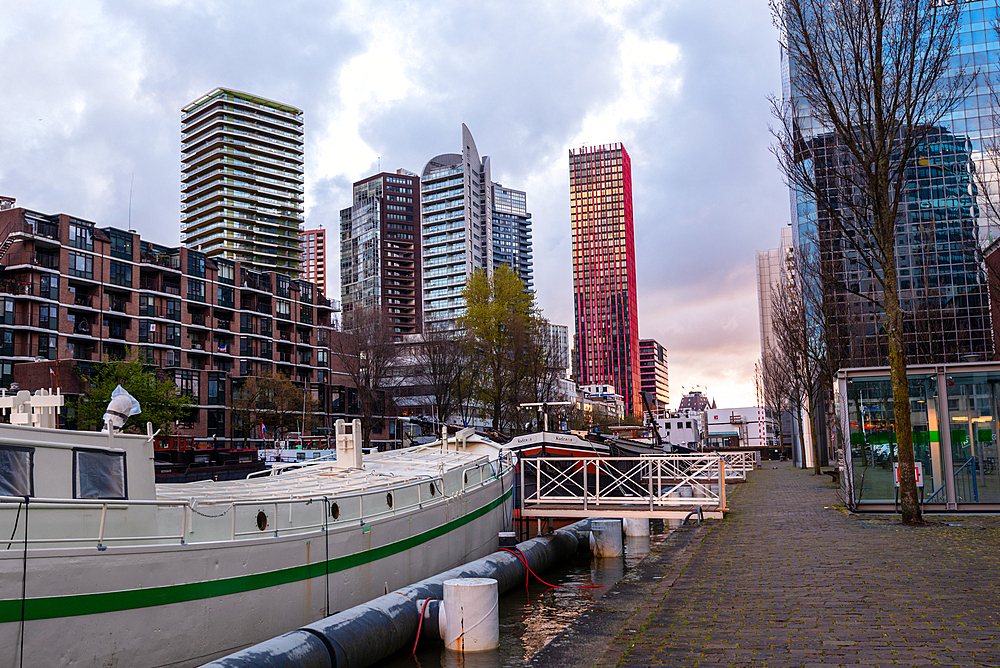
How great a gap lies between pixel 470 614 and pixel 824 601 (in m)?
5.08

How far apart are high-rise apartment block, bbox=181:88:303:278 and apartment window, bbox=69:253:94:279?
91.5 meters

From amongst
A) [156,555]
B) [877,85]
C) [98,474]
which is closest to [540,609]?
[156,555]

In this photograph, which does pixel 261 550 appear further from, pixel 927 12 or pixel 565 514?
pixel 927 12

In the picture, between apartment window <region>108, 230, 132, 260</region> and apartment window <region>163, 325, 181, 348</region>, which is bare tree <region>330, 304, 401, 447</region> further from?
apartment window <region>108, 230, 132, 260</region>

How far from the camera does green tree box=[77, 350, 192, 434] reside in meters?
57.2

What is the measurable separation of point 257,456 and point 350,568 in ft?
186

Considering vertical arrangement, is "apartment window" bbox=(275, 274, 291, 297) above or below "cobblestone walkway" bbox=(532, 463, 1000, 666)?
above

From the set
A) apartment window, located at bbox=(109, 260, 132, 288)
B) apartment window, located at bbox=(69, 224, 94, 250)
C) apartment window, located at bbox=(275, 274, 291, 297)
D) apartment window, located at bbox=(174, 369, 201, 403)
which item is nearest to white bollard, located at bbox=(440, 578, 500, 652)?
apartment window, located at bbox=(69, 224, 94, 250)

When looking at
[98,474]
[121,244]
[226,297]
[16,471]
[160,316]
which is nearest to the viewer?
[16,471]

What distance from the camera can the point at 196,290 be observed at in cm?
8531

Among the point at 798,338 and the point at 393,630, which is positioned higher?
the point at 798,338

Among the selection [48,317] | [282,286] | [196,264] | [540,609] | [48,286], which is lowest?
[540,609]

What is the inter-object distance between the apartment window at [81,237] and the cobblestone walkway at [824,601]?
68453 mm

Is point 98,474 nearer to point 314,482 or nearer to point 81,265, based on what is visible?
point 314,482
